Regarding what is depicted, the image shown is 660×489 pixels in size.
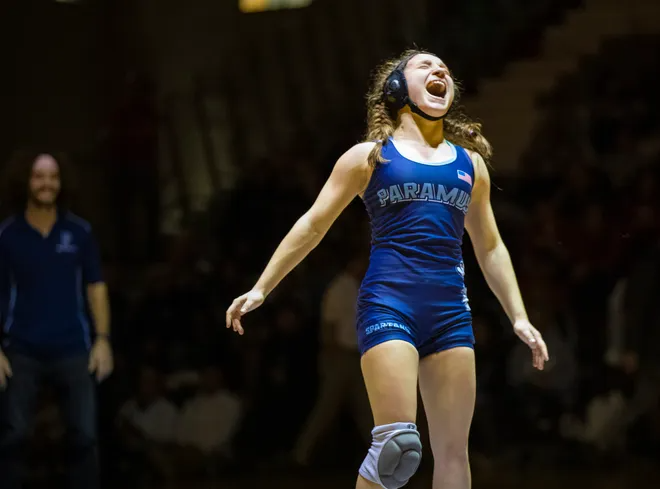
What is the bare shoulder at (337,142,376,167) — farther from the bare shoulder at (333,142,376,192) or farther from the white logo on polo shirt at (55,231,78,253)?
the white logo on polo shirt at (55,231,78,253)

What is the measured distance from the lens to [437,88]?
4.18 m

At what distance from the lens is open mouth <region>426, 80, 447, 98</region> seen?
164 inches

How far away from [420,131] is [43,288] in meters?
2.19

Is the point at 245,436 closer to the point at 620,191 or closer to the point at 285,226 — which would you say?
the point at 285,226

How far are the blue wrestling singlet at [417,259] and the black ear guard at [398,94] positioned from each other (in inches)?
6.8

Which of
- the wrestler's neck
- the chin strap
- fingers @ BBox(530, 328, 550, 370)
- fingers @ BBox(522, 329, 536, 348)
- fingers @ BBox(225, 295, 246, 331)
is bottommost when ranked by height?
fingers @ BBox(530, 328, 550, 370)

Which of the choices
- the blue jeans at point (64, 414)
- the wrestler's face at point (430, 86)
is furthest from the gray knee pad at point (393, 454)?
the blue jeans at point (64, 414)

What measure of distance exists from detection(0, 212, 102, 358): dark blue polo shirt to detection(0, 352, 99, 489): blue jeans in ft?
0.22

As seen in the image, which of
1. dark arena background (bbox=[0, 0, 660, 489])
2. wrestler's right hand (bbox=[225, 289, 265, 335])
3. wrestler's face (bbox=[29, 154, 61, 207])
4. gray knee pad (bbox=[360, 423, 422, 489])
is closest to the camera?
gray knee pad (bbox=[360, 423, 422, 489])

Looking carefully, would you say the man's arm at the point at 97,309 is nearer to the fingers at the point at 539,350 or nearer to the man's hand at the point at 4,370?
the man's hand at the point at 4,370

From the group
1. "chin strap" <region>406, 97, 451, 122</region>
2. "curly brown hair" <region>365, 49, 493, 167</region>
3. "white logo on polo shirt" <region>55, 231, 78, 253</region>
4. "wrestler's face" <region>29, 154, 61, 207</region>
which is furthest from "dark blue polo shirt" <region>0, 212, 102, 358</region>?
"chin strap" <region>406, 97, 451, 122</region>

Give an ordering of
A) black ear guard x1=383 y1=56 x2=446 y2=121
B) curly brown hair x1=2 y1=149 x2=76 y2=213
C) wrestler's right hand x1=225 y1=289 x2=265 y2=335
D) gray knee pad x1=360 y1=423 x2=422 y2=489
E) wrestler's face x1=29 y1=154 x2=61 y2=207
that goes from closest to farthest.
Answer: gray knee pad x1=360 y1=423 x2=422 y2=489, wrestler's right hand x1=225 y1=289 x2=265 y2=335, black ear guard x1=383 y1=56 x2=446 y2=121, wrestler's face x1=29 y1=154 x2=61 y2=207, curly brown hair x1=2 y1=149 x2=76 y2=213

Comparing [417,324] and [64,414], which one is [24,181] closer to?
[64,414]

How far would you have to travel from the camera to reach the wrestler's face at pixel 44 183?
554cm
